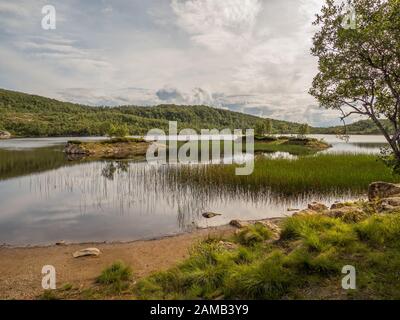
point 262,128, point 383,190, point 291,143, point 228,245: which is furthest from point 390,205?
point 262,128

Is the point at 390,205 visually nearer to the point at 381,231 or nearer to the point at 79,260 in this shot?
the point at 381,231

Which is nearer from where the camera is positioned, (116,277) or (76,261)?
(116,277)

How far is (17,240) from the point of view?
13.9 meters

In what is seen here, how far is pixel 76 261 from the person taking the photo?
1062cm

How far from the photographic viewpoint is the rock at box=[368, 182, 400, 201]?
15.2 metres

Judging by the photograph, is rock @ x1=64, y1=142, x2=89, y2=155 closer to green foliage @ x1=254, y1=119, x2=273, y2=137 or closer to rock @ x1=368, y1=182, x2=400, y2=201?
rock @ x1=368, y1=182, x2=400, y2=201

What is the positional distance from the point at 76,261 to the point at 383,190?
1577cm

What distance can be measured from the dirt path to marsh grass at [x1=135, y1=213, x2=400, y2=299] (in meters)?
1.88
